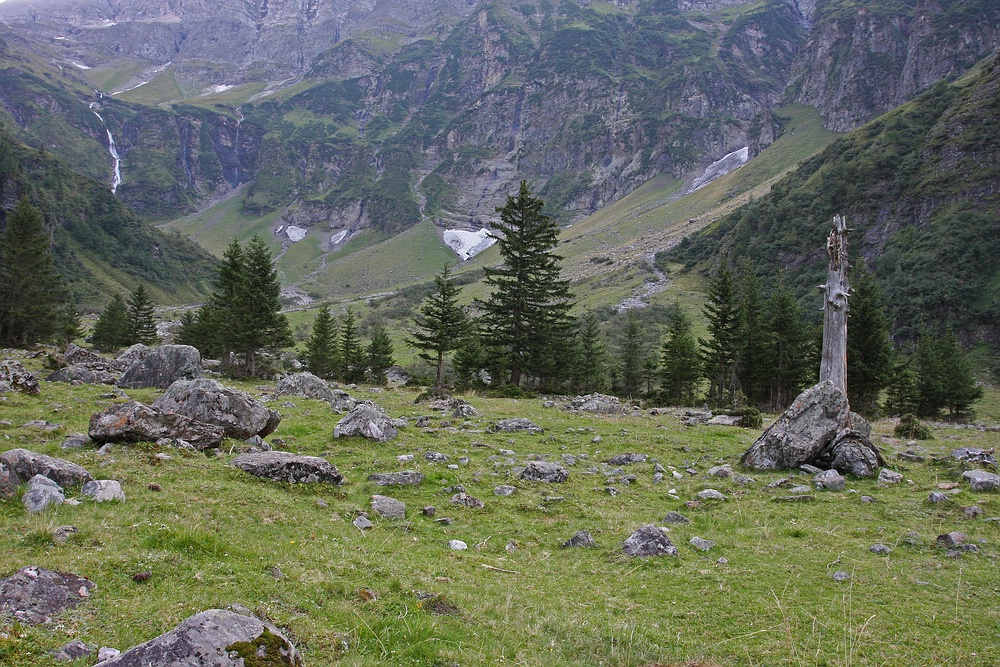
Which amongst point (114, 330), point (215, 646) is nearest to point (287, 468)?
point (215, 646)

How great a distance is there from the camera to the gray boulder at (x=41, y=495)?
6988 millimetres

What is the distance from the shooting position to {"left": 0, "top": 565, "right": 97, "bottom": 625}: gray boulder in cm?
452

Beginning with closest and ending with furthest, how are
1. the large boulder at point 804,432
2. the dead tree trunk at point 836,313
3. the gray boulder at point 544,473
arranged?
the gray boulder at point 544,473 < the large boulder at point 804,432 < the dead tree trunk at point 836,313

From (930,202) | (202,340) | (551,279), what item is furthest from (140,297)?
(930,202)

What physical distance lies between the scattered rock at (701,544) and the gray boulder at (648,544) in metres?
0.51

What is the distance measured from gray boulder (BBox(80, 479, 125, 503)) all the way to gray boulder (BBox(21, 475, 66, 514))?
1.01 feet

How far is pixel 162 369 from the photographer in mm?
25594

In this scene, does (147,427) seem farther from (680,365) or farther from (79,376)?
(680,365)

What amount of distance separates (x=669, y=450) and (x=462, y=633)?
13.6m

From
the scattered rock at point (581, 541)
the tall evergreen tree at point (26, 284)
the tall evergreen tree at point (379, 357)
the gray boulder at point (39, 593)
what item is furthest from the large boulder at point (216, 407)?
the tall evergreen tree at point (379, 357)

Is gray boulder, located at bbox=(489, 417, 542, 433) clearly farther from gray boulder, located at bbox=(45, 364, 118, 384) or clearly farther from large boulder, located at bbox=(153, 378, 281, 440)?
gray boulder, located at bbox=(45, 364, 118, 384)

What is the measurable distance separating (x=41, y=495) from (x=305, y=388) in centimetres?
2027

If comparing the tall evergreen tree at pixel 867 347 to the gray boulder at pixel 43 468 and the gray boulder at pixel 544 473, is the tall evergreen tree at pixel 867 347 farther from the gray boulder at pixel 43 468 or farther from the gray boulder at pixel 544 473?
the gray boulder at pixel 43 468

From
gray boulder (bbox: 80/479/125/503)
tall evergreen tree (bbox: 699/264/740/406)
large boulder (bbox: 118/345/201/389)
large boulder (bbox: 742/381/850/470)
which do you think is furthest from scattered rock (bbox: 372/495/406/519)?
tall evergreen tree (bbox: 699/264/740/406)
